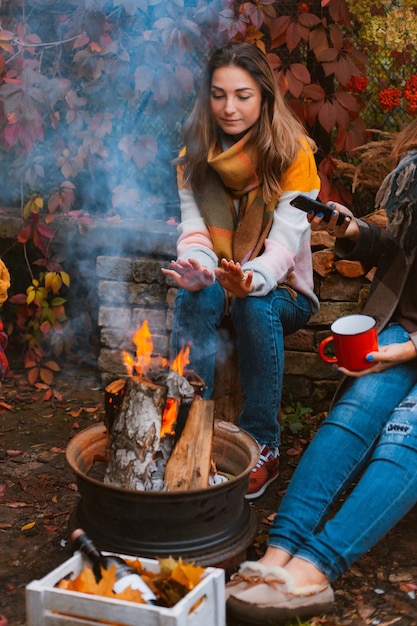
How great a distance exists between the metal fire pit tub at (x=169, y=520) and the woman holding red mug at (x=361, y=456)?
138mm

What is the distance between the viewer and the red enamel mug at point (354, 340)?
274 centimetres

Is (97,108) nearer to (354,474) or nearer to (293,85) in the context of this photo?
(293,85)

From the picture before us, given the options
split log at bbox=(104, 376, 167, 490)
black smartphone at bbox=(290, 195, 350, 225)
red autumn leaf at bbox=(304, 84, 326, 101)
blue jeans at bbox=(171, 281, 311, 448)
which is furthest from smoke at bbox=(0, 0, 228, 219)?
split log at bbox=(104, 376, 167, 490)

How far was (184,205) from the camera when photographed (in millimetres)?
3605

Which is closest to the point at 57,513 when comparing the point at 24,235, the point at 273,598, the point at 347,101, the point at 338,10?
the point at 273,598

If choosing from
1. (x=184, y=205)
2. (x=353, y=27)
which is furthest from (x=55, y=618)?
(x=353, y=27)

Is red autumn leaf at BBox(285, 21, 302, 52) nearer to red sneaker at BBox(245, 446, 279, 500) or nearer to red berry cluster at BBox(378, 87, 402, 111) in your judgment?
red berry cluster at BBox(378, 87, 402, 111)

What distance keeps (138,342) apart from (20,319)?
213cm

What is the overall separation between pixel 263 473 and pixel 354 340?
903 millimetres

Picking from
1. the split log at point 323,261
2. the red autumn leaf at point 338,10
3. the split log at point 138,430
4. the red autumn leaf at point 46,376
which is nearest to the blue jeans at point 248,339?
the split log at point 138,430

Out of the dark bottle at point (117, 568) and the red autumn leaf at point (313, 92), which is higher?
the red autumn leaf at point (313, 92)

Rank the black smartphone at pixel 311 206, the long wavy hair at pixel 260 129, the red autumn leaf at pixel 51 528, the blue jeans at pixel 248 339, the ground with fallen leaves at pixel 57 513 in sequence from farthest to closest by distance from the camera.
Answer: the long wavy hair at pixel 260 129
the blue jeans at pixel 248 339
the red autumn leaf at pixel 51 528
the black smartphone at pixel 311 206
the ground with fallen leaves at pixel 57 513

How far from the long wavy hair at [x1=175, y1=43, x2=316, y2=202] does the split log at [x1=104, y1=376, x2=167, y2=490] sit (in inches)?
46.1

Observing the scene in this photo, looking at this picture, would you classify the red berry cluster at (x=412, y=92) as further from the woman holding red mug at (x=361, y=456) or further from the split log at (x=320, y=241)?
the woman holding red mug at (x=361, y=456)
